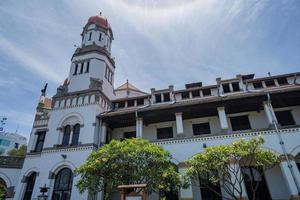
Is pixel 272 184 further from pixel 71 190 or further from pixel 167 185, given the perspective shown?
pixel 71 190

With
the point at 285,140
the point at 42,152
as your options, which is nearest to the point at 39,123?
the point at 42,152

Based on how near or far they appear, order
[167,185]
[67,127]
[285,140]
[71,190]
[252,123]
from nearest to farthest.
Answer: [167,185], [285,140], [71,190], [252,123], [67,127]

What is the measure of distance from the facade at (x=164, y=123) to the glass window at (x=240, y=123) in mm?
78

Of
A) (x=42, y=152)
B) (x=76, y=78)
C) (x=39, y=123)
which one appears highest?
(x=76, y=78)

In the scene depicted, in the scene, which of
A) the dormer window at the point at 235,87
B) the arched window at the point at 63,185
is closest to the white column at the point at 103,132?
the arched window at the point at 63,185

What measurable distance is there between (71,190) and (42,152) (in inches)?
185

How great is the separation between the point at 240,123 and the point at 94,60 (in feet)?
52.9

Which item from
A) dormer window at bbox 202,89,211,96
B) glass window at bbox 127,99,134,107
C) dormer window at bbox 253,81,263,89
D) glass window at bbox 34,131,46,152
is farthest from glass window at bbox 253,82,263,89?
glass window at bbox 34,131,46,152

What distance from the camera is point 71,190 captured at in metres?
16.2

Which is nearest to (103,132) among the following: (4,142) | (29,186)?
(29,186)

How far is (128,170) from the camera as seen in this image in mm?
12078

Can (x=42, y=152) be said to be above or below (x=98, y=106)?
A: below

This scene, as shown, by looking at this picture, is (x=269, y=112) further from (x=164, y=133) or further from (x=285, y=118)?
(x=164, y=133)

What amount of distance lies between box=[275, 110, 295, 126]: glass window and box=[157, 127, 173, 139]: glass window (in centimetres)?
906
